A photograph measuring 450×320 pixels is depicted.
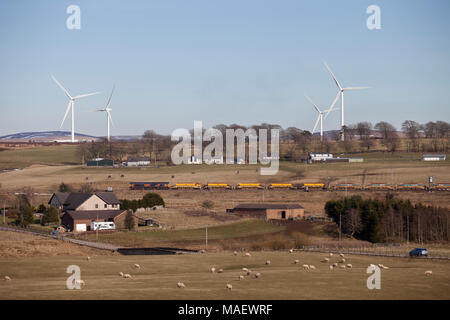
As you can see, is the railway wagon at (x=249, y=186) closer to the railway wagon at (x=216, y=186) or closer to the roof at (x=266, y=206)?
the railway wagon at (x=216, y=186)

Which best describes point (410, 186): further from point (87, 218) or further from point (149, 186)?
point (87, 218)

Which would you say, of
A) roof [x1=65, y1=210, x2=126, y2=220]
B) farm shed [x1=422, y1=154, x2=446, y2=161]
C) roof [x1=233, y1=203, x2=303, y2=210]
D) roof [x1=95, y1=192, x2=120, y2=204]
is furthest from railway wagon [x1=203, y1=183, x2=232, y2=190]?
farm shed [x1=422, y1=154, x2=446, y2=161]

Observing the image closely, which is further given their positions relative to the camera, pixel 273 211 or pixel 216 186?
pixel 216 186

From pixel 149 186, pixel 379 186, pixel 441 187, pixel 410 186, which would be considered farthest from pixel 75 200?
pixel 441 187

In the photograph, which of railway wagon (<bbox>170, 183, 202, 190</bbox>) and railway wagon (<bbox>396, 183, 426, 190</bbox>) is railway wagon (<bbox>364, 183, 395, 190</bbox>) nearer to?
railway wagon (<bbox>396, 183, 426, 190</bbox>)

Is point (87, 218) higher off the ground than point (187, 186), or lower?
lower
